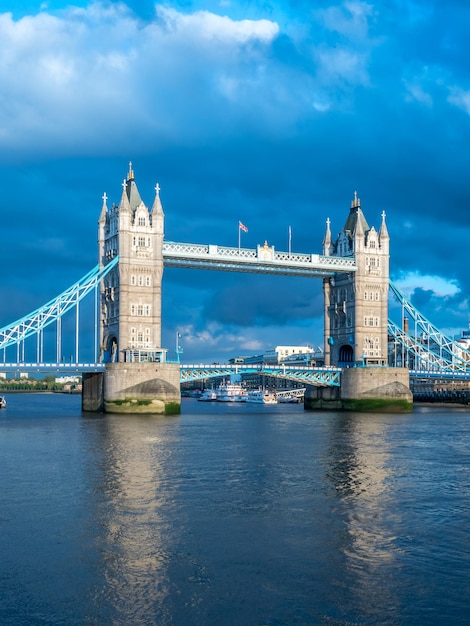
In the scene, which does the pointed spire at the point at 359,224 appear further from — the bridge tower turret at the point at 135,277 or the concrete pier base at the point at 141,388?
the concrete pier base at the point at 141,388

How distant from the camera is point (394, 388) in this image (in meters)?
77.4

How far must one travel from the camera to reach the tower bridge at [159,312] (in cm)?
6594

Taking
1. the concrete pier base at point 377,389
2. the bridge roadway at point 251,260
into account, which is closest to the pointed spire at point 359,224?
the bridge roadway at point 251,260

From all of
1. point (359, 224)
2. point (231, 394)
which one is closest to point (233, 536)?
point (359, 224)

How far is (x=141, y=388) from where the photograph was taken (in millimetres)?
65250

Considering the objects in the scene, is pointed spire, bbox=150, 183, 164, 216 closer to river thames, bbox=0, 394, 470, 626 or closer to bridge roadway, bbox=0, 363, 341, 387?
bridge roadway, bbox=0, 363, 341, 387

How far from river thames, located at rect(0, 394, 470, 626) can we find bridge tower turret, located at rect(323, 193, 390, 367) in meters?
43.5

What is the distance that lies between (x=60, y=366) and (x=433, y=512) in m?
44.6

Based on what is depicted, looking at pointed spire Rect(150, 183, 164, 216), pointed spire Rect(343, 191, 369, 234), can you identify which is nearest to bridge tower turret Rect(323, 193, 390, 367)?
pointed spire Rect(343, 191, 369, 234)

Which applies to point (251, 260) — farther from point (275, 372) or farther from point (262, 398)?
point (262, 398)

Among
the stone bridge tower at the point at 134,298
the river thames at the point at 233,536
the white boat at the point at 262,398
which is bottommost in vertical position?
the river thames at the point at 233,536

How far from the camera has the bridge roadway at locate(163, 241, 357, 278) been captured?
72.4 metres

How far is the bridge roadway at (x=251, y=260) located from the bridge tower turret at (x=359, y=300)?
6.65ft

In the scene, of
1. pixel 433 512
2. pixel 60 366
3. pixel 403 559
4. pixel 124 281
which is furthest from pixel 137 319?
pixel 403 559
